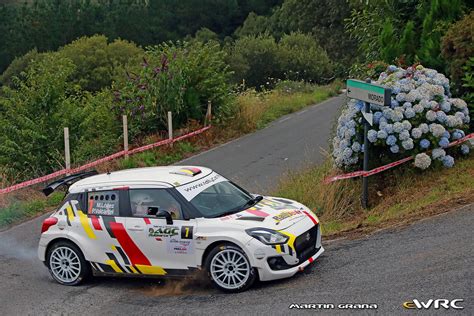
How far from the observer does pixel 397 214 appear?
1196 cm

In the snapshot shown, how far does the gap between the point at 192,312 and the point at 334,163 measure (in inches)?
239

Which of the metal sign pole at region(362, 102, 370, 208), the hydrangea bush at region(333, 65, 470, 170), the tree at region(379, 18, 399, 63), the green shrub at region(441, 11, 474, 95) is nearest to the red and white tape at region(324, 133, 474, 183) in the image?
the hydrangea bush at region(333, 65, 470, 170)

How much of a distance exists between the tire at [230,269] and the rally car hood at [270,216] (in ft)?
1.34

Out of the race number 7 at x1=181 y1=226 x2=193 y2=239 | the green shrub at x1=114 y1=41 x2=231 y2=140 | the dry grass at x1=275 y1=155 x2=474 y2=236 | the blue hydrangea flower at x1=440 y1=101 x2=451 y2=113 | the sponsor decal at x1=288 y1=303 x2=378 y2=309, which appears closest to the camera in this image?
the sponsor decal at x1=288 y1=303 x2=378 y2=309

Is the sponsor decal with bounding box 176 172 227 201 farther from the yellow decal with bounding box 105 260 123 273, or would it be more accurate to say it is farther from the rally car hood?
the yellow decal with bounding box 105 260 123 273

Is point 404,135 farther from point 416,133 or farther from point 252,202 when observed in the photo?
point 252,202

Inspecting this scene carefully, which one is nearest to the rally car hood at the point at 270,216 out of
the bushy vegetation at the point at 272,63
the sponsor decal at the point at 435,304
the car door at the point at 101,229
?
the car door at the point at 101,229

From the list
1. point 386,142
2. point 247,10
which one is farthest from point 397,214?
point 247,10

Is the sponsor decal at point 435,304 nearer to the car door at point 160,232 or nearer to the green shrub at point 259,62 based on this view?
the car door at point 160,232

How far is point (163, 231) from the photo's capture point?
32.4 feet

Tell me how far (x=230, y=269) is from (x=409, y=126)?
17.1 feet

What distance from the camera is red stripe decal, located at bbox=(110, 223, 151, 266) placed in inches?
396

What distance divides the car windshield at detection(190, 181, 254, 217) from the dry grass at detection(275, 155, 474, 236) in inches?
74.3

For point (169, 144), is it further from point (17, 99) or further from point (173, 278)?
point (173, 278)
